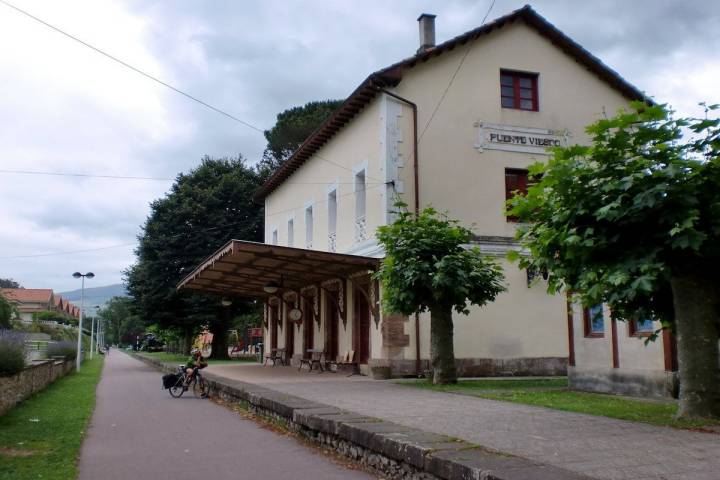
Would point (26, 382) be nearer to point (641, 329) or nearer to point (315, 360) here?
point (315, 360)

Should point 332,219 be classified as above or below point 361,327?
above

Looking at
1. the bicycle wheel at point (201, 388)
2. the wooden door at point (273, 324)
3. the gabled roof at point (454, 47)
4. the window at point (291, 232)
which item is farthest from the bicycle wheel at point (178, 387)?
the wooden door at point (273, 324)

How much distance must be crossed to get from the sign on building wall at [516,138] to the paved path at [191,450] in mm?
10253

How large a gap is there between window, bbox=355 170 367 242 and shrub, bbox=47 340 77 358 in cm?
1292

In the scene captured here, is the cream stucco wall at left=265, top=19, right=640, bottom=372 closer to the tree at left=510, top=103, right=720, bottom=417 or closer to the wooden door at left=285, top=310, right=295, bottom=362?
the wooden door at left=285, top=310, right=295, bottom=362

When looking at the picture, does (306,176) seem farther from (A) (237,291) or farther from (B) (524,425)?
(B) (524,425)

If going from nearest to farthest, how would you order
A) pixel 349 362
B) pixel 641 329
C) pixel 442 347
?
pixel 641 329
pixel 442 347
pixel 349 362

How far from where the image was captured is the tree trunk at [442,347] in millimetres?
13789

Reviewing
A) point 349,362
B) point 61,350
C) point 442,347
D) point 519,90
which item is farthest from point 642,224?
point 61,350

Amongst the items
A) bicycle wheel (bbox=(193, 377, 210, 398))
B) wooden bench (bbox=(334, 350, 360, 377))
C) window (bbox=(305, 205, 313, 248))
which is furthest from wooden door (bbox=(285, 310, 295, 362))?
bicycle wheel (bbox=(193, 377, 210, 398))

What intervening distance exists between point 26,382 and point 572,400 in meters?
11.1

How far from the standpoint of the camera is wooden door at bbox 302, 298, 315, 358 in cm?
2328

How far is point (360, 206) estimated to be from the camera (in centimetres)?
1902

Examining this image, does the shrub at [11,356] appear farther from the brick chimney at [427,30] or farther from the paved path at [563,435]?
the brick chimney at [427,30]
